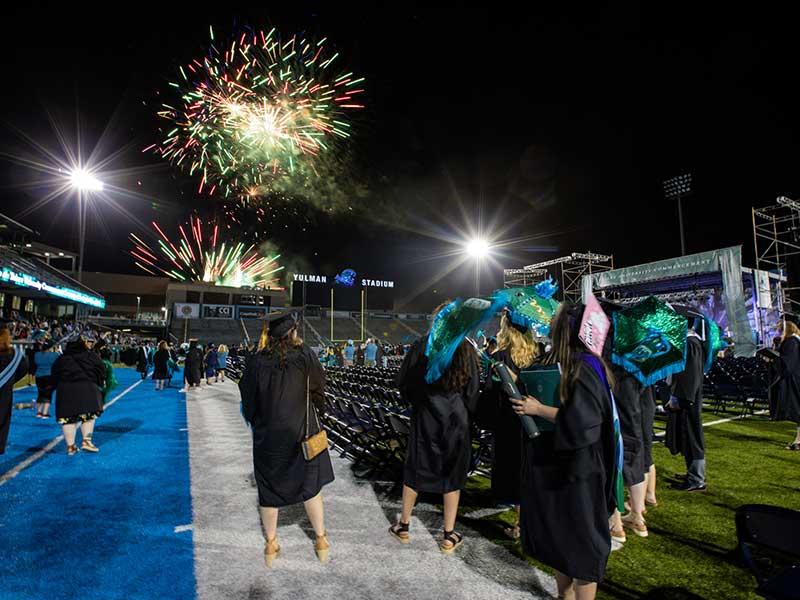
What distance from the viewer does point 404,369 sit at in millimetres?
3670

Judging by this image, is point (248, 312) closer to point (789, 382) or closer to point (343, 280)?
point (343, 280)

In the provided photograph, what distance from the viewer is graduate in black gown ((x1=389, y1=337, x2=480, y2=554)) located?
11.2ft

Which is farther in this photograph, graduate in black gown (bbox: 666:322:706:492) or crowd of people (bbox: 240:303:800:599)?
graduate in black gown (bbox: 666:322:706:492)

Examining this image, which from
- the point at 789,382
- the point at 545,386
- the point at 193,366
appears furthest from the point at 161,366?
the point at 789,382

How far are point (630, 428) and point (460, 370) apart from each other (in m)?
1.47

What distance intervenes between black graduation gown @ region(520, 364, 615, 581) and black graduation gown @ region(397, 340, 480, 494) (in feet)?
3.88

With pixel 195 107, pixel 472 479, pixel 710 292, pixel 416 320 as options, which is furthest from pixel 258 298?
pixel 472 479

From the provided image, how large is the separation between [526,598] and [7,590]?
338cm

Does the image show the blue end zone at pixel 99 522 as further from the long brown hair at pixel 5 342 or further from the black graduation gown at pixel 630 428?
the black graduation gown at pixel 630 428

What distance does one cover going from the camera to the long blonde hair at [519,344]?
342cm

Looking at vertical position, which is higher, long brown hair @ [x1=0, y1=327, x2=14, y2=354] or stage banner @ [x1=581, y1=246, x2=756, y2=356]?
stage banner @ [x1=581, y1=246, x2=756, y2=356]

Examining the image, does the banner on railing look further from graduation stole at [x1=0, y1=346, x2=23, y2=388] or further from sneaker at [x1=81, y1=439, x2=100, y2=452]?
graduation stole at [x1=0, y1=346, x2=23, y2=388]

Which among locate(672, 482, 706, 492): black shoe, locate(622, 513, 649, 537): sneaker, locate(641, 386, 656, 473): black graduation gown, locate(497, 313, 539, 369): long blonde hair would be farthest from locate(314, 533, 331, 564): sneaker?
locate(672, 482, 706, 492): black shoe

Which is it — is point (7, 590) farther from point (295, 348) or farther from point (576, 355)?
point (576, 355)
